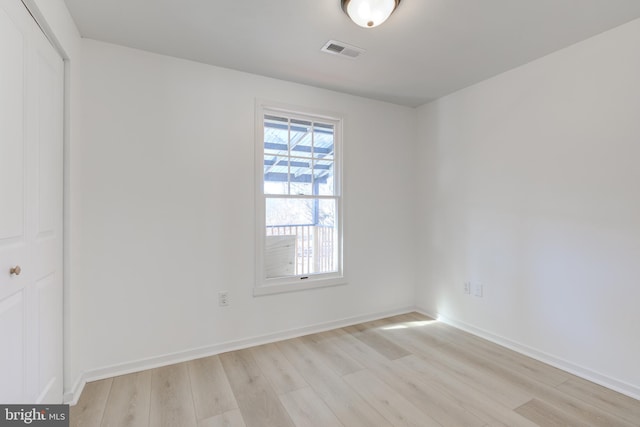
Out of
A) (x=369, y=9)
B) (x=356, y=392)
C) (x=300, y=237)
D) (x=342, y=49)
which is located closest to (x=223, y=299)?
(x=300, y=237)

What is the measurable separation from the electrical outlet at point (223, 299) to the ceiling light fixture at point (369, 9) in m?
2.26

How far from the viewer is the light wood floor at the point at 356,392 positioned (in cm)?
174

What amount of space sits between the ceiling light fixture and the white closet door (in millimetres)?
1577

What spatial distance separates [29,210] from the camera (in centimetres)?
142

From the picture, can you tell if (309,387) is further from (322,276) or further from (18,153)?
(18,153)

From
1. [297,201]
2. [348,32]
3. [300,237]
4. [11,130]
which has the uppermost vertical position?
[348,32]

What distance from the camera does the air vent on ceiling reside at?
2.22 meters

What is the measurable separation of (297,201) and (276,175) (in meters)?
0.35

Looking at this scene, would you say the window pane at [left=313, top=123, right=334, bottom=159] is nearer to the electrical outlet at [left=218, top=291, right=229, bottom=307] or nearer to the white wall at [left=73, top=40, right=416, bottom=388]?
the white wall at [left=73, top=40, right=416, bottom=388]

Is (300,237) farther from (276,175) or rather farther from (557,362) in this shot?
(557,362)

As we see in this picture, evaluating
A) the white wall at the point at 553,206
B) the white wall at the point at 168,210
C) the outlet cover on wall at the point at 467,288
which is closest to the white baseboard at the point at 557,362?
the white wall at the point at 553,206

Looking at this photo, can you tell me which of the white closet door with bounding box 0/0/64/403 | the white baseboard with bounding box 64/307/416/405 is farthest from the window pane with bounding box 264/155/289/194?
the white closet door with bounding box 0/0/64/403

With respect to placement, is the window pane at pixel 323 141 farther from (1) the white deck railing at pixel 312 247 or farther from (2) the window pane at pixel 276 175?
(1) the white deck railing at pixel 312 247

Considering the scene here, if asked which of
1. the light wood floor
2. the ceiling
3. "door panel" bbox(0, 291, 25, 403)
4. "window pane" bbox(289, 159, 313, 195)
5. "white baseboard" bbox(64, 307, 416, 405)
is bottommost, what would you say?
the light wood floor
